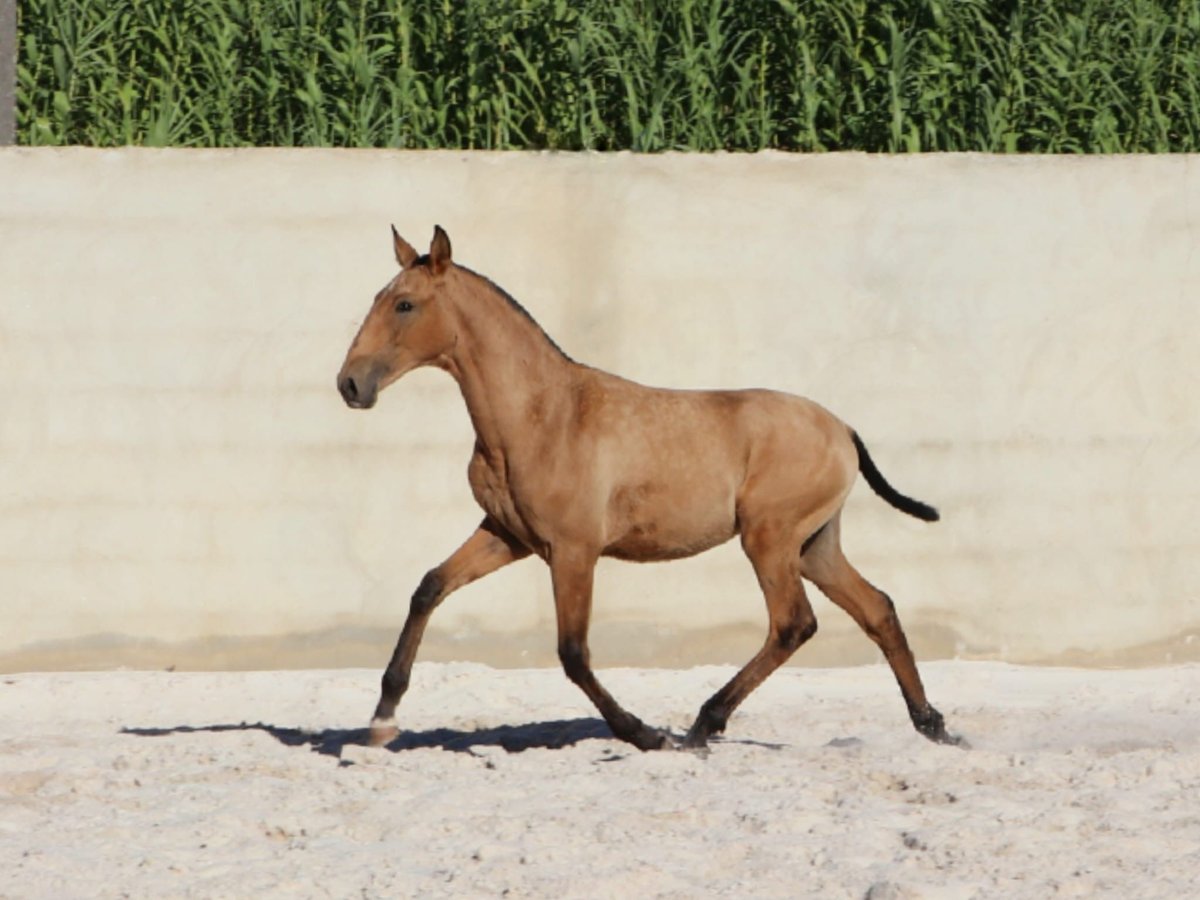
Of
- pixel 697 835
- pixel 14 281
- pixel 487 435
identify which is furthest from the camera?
pixel 14 281

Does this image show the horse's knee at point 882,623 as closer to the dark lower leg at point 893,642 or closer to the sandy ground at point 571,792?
the dark lower leg at point 893,642

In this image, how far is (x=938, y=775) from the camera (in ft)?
25.4

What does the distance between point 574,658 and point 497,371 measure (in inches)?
41.3

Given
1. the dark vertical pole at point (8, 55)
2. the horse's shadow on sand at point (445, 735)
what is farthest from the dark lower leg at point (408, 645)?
the dark vertical pole at point (8, 55)

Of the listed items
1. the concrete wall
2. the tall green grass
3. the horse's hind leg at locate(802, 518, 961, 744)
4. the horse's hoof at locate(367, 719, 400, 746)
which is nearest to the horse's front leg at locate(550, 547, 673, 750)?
the horse's hoof at locate(367, 719, 400, 746)

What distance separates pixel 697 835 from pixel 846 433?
2300mm

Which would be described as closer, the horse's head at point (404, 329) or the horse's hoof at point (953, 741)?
the horse's head at point (404, 329)

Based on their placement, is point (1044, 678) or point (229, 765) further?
point (1044, 678)

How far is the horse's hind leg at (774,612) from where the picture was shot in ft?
27.7

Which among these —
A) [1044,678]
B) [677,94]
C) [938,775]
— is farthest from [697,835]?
[677,94]

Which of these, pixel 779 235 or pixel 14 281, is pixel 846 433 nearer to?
pixel 779 235

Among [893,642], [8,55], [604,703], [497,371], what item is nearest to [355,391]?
[497,371]

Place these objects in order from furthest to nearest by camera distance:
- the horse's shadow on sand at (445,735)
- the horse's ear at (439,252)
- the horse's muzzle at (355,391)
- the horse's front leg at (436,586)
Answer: the horse's shadow on sand at (445,735), the horse's front leg at (436,586), the horse's ear at (439,252), the horse's muzzle at (355,391)

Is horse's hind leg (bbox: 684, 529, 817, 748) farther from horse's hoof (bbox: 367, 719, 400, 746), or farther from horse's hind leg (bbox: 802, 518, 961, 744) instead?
horse's hoof (bbox: 367, 719, 400, 746)
